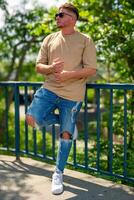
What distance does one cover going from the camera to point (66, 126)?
4184mm

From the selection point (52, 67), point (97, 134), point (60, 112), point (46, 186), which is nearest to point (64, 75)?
point (52, 67)

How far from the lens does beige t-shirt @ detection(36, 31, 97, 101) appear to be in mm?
4113

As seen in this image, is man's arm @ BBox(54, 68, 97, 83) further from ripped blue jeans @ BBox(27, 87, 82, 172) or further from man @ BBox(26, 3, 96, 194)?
ripped blue jeans @ BBox(27, 87, 82, 172)

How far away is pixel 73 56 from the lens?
4117 mm

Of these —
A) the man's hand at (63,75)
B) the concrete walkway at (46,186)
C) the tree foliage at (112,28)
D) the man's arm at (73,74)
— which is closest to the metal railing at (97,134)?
the concrete walkway at (46,186)

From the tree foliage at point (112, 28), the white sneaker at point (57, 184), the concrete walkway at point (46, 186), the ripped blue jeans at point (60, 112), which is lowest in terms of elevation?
the concrete walkway at point (46, 186)

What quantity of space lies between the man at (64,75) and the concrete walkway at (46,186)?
147 millimetres

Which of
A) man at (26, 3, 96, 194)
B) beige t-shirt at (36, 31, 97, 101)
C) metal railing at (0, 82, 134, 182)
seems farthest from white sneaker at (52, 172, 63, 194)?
beige t-shirt at (36, 31, 97, 101)

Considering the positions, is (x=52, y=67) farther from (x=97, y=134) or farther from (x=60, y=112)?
(x=97, y=134)

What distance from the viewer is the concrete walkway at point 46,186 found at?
4.03 m

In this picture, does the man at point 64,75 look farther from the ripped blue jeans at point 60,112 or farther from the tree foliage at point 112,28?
the tree foliage at point 112,28

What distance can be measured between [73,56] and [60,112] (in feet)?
1.84

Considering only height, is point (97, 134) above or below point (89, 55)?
below

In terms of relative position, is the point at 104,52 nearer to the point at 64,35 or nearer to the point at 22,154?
the point at 22,154
